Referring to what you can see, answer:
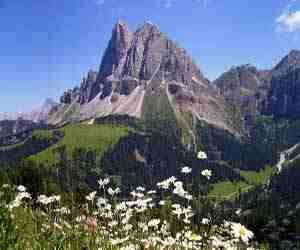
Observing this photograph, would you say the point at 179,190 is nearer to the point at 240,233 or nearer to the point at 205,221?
the point at 205,221

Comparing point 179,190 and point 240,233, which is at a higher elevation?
point 179,190

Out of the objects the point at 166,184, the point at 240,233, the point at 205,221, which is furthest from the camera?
the point at 205,221

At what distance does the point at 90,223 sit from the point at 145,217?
247 centimetres

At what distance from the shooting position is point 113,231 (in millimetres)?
9805

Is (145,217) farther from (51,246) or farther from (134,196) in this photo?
(51,246)

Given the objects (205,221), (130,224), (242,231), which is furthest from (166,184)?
(242,231)

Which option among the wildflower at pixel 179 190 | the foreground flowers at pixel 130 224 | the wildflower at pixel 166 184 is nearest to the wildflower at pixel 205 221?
the foreground flowers at pixel 130 224

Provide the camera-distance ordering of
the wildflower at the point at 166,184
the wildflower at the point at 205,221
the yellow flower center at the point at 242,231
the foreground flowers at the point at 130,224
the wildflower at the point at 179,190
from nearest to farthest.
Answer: the yellow flower center at the point at 242,231
the foreground flowers at the point at 130,224
the wildflower at the point at 179,190
the wildflower at the point at 166,184
the wildflower at the point at 205,221

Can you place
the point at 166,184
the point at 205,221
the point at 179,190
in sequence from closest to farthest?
the point at 179,190, the point at 166,184, the point at 205,221

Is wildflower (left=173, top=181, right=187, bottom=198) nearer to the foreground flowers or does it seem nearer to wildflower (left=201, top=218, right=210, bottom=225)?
the foreground flowers

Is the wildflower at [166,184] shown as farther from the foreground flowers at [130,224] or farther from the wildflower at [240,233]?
the wildflower at [240,233]

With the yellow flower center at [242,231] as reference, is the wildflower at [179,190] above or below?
above

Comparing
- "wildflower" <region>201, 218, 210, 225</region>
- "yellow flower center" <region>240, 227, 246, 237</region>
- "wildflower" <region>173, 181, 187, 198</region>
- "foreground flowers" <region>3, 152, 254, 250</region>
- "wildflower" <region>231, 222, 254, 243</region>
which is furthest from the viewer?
"wildflower" <region>201, 218, 210, 225</region>

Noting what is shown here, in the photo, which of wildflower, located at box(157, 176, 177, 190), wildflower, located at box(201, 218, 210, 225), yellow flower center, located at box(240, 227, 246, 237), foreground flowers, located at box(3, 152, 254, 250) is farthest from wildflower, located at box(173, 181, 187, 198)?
yellow flower center, located at box(240, 227, 246, 237)
